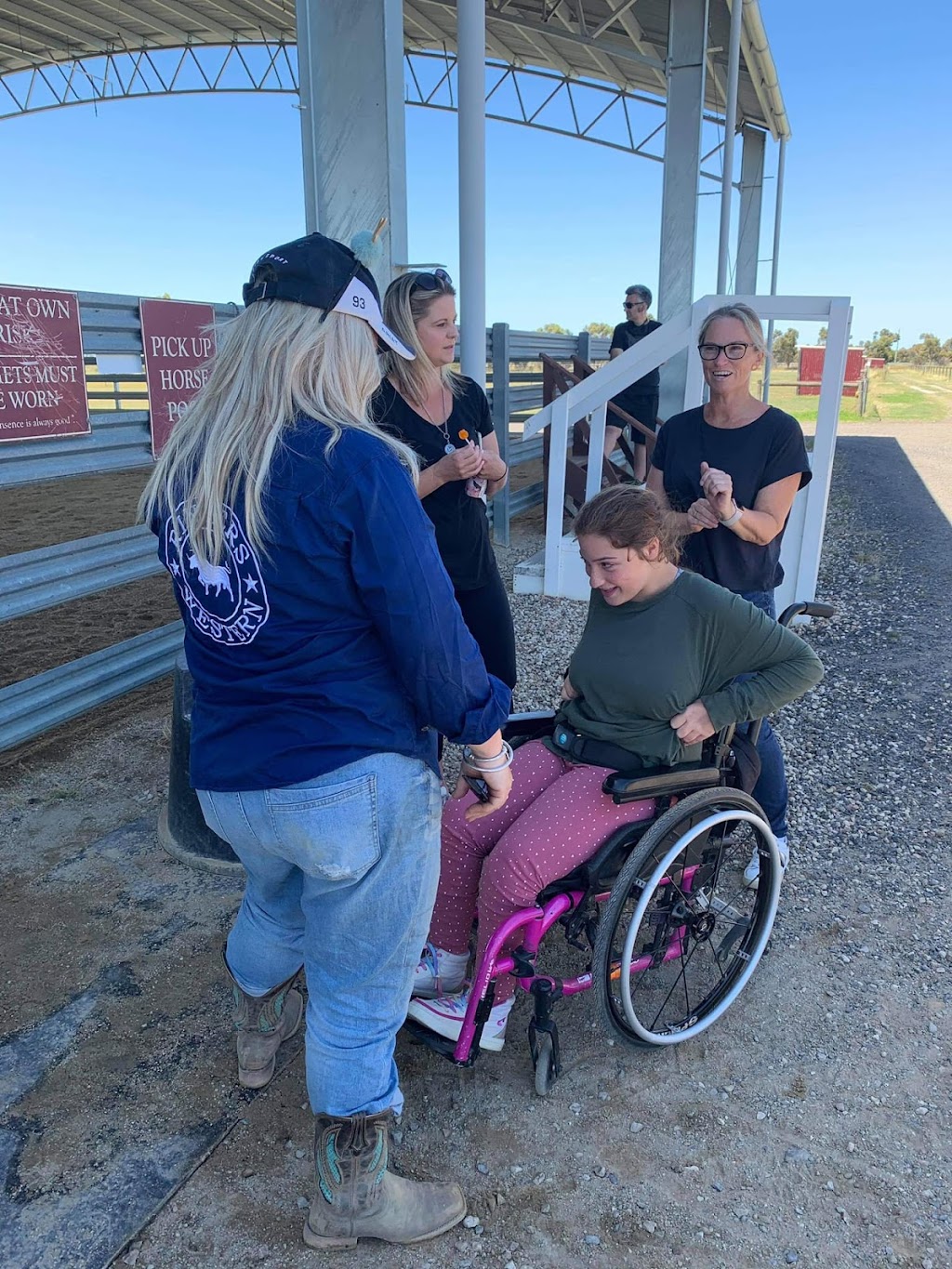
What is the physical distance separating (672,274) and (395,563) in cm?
1094

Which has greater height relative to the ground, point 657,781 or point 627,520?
point 627,520

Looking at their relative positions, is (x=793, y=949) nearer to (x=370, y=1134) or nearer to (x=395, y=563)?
(x=370, y=1134)

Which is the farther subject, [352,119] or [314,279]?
[352,119]

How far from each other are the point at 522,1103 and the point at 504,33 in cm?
1576

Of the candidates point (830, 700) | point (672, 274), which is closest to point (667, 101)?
point (672, 274)

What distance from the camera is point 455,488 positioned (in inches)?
112

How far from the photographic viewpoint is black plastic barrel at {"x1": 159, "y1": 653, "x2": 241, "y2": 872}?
3061mm

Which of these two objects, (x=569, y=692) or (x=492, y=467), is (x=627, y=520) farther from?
(x=492, y=467)

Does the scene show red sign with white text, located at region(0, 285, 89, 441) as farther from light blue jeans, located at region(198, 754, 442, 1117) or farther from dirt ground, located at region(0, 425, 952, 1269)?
light blue jeans, located at region(198, 754, 442, 1117)

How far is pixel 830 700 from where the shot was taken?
4.77 m

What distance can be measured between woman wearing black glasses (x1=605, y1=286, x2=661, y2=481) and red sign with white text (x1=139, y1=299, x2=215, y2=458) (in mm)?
4418

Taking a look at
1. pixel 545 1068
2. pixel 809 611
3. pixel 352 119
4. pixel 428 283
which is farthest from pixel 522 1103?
pixel 352 119

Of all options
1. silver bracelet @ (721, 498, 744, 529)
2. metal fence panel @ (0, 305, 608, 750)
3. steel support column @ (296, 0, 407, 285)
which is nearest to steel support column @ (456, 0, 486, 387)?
steel support column @ (296, 0, 407, 285)

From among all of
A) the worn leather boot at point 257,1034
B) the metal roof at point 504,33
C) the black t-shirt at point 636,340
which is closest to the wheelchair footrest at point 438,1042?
the worn leather boot at point 257,1034
